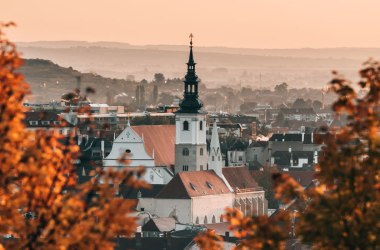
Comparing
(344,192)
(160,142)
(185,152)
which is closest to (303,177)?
(160,142)

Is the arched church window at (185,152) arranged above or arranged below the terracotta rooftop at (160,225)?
above

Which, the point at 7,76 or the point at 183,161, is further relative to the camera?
the point at 183,161

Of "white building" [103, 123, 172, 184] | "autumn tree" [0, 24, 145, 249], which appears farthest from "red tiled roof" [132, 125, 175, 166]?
"autumn tree" [0, 24, 145, 249]

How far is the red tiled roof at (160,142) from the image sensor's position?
106 m

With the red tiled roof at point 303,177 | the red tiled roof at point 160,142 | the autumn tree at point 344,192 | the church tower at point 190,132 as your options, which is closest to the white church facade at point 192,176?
the church tower at point 190,132

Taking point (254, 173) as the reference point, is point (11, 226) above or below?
above

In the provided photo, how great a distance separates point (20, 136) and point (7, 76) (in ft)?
1.94

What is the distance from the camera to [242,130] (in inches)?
7279

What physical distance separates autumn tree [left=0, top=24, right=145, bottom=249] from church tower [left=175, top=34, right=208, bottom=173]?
85.1m

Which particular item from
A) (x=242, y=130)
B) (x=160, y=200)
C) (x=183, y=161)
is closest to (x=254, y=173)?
(x=183, y=161)

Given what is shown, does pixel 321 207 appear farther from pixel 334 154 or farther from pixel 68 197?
pixel 68 197

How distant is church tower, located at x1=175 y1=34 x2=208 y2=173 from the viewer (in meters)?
102

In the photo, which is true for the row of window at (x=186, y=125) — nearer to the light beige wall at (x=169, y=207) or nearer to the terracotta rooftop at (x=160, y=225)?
the light beige wall at (x=169, y=207)

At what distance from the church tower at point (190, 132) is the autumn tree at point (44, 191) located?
85.1 m
